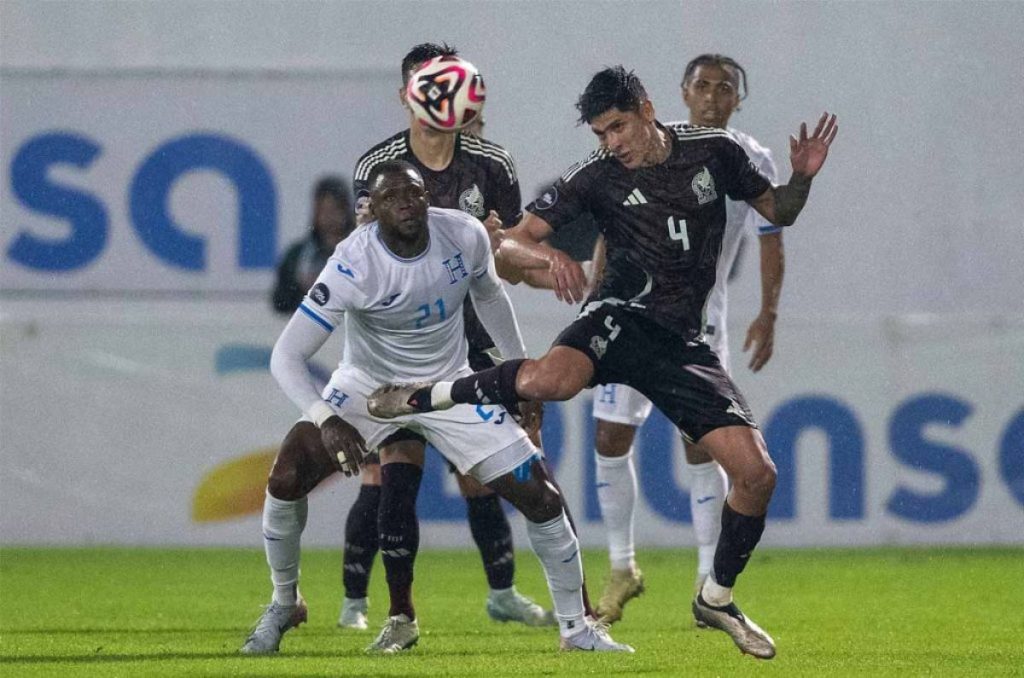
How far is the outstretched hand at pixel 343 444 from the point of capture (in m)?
6.62

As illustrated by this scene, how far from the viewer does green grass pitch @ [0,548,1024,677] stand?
678 centimetres

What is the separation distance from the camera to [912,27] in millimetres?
12539

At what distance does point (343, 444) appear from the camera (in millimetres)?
6664

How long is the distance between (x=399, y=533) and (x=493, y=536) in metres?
1.00

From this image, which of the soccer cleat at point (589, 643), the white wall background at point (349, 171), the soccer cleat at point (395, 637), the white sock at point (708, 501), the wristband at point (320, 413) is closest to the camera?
the wristband at point (320, 413)

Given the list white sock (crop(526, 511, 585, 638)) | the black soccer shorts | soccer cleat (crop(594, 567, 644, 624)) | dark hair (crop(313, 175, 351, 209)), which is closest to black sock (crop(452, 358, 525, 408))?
the black soccer shorts

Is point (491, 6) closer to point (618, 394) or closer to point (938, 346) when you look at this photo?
point (938, 346)

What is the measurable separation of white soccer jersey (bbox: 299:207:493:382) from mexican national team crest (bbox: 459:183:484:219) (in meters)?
0.54

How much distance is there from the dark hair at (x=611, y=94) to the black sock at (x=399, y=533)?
153 centimetres

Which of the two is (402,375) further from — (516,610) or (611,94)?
(516,610)

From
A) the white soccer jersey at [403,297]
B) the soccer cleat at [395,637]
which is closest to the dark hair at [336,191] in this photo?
the white soccer jersey at [403,297]

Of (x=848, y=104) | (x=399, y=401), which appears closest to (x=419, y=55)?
(x=399, y=401)

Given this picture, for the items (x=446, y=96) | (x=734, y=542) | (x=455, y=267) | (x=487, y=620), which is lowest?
(x=487, y=620)

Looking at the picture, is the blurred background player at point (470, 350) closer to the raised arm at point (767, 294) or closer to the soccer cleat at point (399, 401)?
the soccer cleat at point (399, 401)
